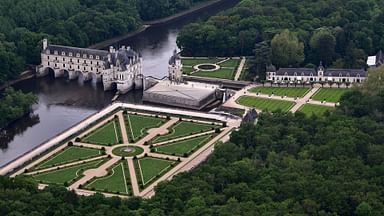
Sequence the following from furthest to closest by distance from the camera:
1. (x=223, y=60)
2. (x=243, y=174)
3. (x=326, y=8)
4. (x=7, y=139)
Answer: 1. (x=326, y=8)
2. (x=223, y=60)
3. (x=7, y=139)
4. (x=243, y=174)

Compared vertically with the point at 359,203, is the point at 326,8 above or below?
above

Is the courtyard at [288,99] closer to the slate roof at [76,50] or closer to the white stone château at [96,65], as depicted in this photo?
the white stone château at [96,65]

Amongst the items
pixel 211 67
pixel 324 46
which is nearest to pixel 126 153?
pixel 211 67

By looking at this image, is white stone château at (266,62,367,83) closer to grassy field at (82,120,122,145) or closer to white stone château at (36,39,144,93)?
white stone château at (36,39,144,93)

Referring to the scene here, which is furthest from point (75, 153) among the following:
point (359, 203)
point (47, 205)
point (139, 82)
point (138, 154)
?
point (359, 203)

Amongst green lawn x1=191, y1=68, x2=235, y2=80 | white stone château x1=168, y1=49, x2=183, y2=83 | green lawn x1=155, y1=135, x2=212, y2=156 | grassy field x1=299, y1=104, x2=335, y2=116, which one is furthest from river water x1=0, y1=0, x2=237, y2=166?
grassy field x1=299, y1=104, x2=335, y2=116

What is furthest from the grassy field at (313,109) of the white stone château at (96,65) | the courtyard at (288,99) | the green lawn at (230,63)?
the white stone château at (96,65)

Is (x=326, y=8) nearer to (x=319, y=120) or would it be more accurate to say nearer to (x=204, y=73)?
(x=204, y=73)
